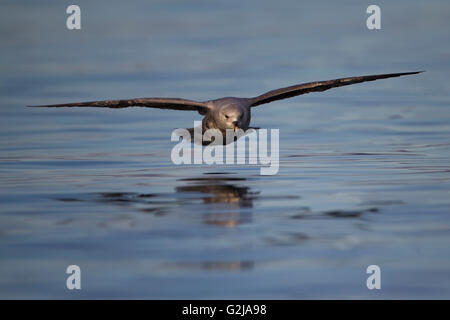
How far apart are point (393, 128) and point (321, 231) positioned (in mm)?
10107

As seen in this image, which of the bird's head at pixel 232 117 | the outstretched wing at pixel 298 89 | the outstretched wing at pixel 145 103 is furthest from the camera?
the outstretched wing at pixel 298 89

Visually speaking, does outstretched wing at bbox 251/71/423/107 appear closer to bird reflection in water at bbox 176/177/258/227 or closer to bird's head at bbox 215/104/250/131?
bird's head at bbox 215/104/250/131

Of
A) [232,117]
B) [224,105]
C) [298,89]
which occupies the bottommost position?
[232,117]

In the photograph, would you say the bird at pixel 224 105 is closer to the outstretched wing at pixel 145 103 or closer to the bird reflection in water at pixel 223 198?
the outstretched wing at pixel 145 103

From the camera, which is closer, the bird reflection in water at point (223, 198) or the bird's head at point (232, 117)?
the bird reflection in water at point (223, 198)


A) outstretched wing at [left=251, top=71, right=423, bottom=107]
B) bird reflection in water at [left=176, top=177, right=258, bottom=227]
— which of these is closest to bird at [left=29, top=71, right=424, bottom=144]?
outstretched wing at [left=251, top=71, right=423, bottom=107]

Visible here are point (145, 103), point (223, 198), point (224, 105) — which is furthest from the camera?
point (145, 103)

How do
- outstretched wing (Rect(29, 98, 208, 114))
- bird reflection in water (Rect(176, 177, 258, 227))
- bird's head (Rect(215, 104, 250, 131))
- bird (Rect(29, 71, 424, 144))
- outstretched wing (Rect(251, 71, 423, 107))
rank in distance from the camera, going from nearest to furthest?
bird reflection in water (Rect(176, 177, 258, 227)) → bird's head (Rect(215, 104, 250, 131)) → bird (Rect(29, 71, 424, 144)) → outstretched wing (Rect(29, 98, 208, 114)) → outstretched wing (Rect(251, 71, 423, 107))

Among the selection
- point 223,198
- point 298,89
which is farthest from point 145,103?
point 223,198

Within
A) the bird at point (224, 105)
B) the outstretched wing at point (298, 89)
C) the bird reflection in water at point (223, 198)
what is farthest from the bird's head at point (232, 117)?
the bird reflection in water at point (223, 198)

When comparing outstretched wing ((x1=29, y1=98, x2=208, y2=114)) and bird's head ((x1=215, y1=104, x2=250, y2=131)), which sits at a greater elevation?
outstretched wing ((x1=29, y1=98, x2=208, y2=114))

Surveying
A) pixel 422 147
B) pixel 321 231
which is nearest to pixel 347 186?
pixel 321 231

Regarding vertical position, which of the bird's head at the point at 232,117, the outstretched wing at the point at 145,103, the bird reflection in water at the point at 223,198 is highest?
the outstretched wing at the point at 145,103

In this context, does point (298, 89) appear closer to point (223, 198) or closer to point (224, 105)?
point (224, 105)
